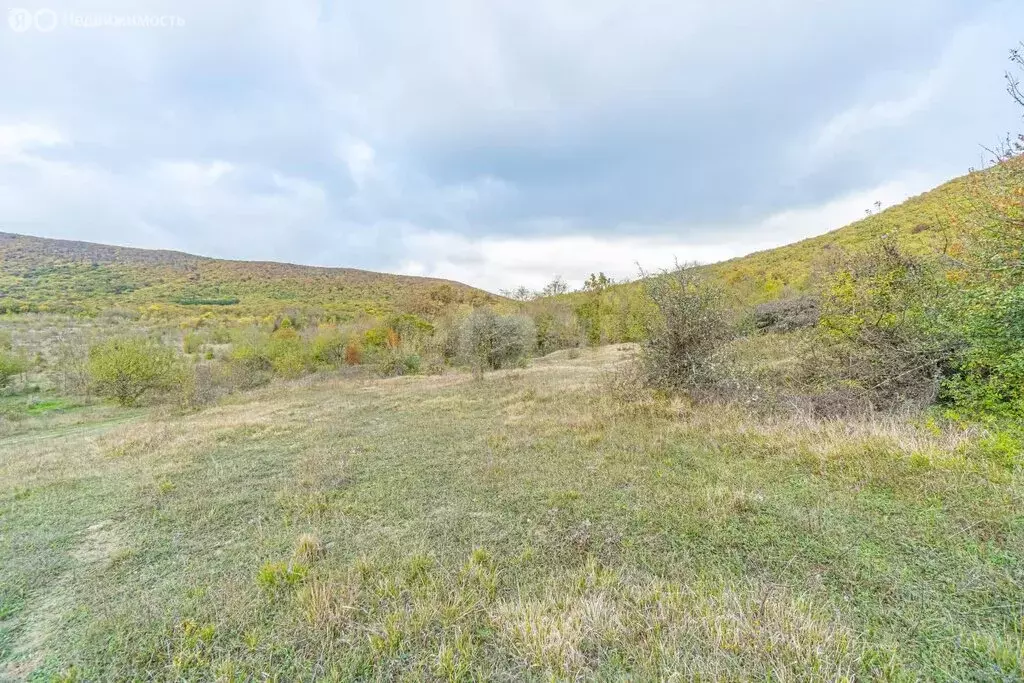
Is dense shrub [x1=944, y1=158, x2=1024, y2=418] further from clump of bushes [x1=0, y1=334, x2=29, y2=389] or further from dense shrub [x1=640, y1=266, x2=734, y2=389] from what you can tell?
clump of bushes [x1=0, y1=334, x2=29, y2=389]

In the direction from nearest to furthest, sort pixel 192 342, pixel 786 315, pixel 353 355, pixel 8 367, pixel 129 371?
pixel 129 371 < pixel 786 315 < pixel 8 367 < pixel 353 355 < pixel 192 342

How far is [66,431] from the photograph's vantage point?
11648 millimetres

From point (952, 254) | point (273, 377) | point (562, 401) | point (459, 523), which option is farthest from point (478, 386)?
point (273, 377)

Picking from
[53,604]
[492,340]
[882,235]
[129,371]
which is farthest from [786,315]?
[129,371]

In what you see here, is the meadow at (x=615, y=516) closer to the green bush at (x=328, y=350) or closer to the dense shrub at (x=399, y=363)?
the dense shrub at (x=399, y=363)

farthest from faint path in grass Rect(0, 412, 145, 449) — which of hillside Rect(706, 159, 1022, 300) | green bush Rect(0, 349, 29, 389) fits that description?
hillside Rect(706, 159, 1022, 300)

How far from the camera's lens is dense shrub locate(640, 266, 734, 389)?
8.34 meters

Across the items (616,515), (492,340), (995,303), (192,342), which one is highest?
(192,342)

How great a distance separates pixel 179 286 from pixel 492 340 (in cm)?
4909

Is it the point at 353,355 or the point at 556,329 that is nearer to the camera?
the point at 353,355

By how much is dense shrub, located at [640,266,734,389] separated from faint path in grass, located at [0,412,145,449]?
14.8 m

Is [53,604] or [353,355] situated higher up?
[353,355]

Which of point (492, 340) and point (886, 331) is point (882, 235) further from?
point (492, 340)

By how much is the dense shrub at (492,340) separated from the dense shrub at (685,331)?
10119 millimetres
